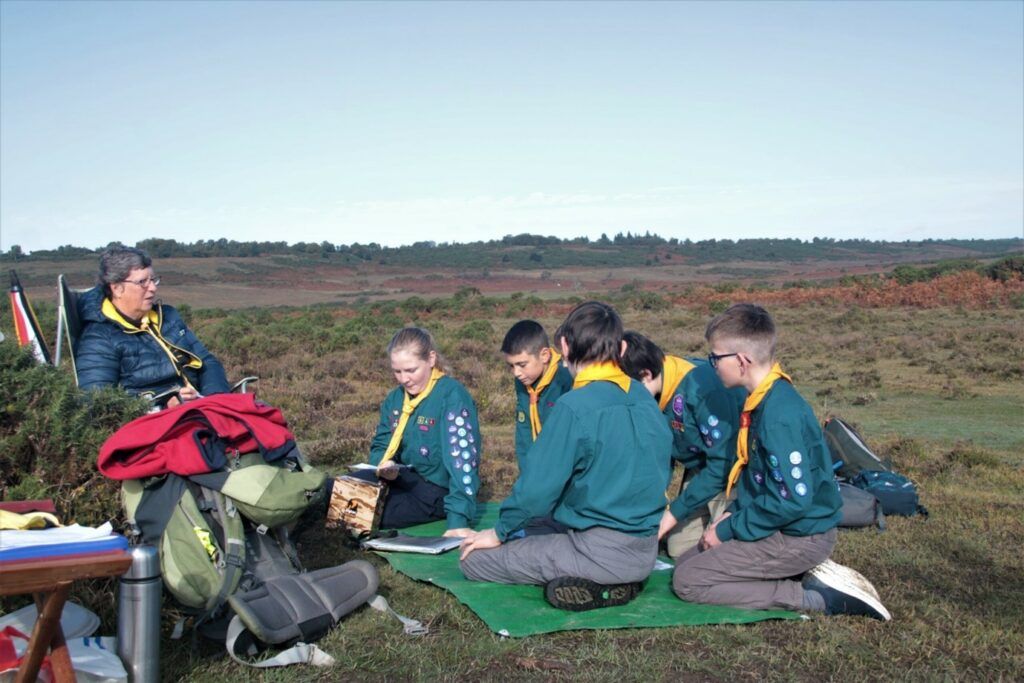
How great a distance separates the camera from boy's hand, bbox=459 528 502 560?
4.36 m

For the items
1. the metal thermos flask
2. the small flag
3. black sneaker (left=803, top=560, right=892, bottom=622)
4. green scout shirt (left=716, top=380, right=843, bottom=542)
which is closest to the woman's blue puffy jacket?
the small flag

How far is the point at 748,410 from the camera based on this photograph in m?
4.27

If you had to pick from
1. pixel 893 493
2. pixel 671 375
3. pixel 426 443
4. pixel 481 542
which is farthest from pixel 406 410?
pixel 893 493

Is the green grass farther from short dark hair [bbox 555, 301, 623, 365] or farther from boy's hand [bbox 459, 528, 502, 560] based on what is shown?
short dark hair [bbox 555, 301, 623, 365]

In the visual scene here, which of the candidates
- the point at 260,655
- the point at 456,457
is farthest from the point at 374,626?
the point at 456,457

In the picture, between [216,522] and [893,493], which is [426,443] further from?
[893,493]

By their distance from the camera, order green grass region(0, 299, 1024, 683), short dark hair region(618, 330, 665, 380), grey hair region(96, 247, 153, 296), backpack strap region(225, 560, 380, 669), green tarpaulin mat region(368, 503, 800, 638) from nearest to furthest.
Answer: backpack strap region(225, 560, 380, 669) → green grass region(0, 299, 1024, 683) → green tarpaulin mat region(368, 503, 800, 638) → short dark hair region(618, 330, 665, 380) → grey hair region(96, 247, 153, 296)

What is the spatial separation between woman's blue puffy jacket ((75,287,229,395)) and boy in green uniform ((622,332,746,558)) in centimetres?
266

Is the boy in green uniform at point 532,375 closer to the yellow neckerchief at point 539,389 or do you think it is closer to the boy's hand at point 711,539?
the yellow neckerchief at point 539,389

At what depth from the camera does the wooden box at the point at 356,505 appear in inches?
208

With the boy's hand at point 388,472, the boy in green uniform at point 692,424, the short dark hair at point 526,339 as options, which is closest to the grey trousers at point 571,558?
the boy in green uniform at point 692,424

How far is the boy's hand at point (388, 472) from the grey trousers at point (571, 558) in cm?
107

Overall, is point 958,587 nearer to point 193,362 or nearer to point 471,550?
point 471,550

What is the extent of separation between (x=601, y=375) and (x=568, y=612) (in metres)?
1.05
